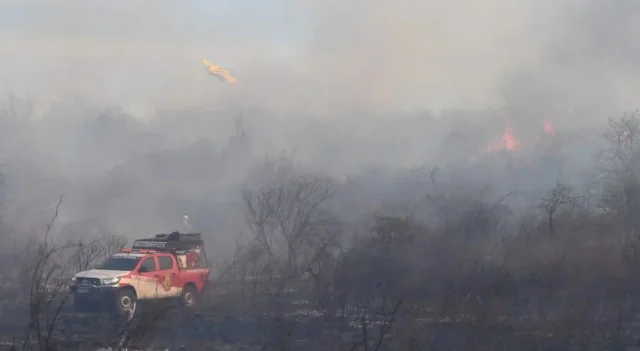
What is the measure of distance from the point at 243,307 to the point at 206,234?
2397 cm

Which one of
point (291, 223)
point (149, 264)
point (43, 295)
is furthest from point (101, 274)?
point (291, 223)

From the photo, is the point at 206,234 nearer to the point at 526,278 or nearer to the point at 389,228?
the point at 389,228

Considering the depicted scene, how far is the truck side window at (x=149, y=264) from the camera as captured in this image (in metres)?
19.1

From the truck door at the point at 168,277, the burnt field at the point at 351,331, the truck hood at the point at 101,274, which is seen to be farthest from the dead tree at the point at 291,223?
the burnt field at the point at 351,331

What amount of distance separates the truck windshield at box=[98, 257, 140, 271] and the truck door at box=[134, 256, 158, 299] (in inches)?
7.4

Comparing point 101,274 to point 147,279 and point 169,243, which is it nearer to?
point 147,279

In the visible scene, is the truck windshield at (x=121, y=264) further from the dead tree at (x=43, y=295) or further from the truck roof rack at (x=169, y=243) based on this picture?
the dead tree at (x=43, y=295)

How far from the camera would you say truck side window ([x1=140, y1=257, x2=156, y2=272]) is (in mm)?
19078

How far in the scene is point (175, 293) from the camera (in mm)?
19828

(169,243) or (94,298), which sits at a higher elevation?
(169,243)

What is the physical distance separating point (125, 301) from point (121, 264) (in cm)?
116

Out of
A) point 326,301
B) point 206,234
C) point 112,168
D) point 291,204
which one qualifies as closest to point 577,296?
point 326,301

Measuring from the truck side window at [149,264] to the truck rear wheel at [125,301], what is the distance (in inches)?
30.4

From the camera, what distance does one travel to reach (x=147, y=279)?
18891 millimetres
